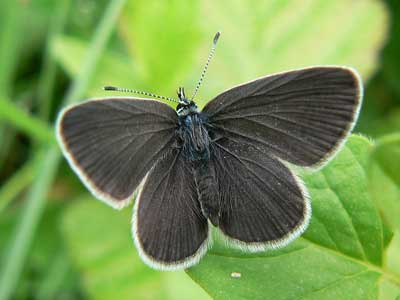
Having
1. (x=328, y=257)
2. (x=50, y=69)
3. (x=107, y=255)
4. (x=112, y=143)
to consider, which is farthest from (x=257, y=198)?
(x=50, y=69)

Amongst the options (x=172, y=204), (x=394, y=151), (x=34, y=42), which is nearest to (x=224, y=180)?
(x=172, y=204)

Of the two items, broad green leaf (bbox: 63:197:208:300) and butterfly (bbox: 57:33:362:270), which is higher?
butterfly (bbox: 57:33:362:270)

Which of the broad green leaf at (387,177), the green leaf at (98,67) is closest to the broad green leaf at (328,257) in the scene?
the broad green leaf at (387,177)

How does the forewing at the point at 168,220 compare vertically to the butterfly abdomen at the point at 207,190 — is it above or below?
below

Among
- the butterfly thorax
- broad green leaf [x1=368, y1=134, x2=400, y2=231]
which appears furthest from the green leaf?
broad green leaf [x1=368, y1=134, x2=400, y2=231]

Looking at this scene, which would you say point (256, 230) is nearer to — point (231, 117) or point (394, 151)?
point (231, 117)

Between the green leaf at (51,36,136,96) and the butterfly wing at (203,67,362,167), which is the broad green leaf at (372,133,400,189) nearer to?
the butterfly wing at (203,67,362,167)

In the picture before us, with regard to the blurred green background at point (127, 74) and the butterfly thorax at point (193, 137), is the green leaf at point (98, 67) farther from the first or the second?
the butterfly thorax at point (193, 137)

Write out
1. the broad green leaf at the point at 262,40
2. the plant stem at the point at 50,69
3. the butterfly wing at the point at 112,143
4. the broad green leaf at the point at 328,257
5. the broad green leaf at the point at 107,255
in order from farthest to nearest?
the plant stem at the point at 50,69 → the broad green leaf at the point at 262,40 → the broad green leaf at the point at 107,255 → the butterfly wing at the point at 112,143 → the broad green leaf at the point at 328,257

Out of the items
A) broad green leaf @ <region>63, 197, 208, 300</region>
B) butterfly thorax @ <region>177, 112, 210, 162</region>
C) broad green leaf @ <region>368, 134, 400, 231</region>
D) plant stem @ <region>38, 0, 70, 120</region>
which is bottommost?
broad green leaf @ <region>63, 197, 208, 300</region>
